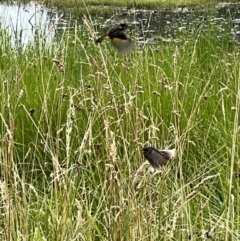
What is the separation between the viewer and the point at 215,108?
8.59 feet

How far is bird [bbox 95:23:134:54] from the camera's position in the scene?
4.25ft

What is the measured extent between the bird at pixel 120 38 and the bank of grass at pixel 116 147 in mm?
90

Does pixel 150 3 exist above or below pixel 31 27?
below

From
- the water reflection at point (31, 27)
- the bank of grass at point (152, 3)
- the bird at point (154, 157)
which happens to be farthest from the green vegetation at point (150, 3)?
the bird at point (154, 157)

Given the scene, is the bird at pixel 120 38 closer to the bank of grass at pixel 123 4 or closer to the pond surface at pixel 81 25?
the pond surface at pixel 81 25

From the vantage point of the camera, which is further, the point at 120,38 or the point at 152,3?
the point at 152,3

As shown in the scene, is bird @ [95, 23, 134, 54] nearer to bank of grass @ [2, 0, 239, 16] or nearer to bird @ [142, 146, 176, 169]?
bird @ [142, 146, 176, 169]

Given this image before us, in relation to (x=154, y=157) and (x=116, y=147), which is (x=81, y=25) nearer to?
(x=116, y=147)

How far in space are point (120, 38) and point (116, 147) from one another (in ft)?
1.15

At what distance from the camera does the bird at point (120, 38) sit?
4.25ft

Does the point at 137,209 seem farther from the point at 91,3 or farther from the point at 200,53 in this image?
the point at 91,3

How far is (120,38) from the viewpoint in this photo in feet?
4.32

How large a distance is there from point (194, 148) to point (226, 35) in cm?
154

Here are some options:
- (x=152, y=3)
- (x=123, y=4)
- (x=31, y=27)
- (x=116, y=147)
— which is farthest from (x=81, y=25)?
(x=123, y=4)
